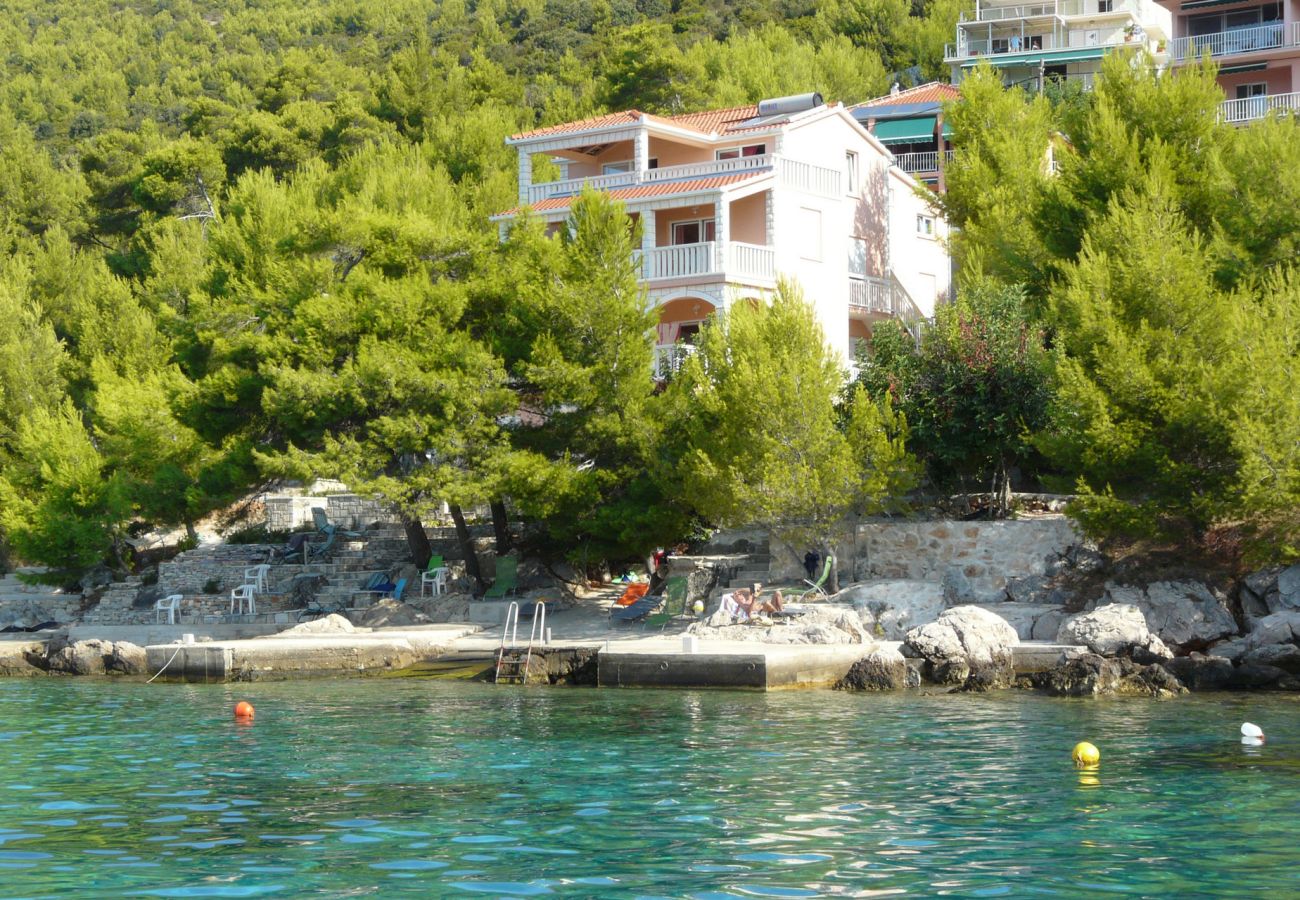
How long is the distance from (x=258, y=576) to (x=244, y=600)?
2.84 feet

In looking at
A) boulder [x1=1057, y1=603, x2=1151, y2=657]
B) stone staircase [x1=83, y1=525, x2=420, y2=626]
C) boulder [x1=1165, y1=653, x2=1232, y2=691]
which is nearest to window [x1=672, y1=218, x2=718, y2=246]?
stone staircase [x1=83, y1=525, x2=420, y2=626]

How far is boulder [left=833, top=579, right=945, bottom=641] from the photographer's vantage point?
2570 centimetres

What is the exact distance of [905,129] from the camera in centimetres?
5625

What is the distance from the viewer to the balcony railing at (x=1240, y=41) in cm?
5344

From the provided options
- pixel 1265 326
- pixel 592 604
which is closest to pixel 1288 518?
pixel 1265 326

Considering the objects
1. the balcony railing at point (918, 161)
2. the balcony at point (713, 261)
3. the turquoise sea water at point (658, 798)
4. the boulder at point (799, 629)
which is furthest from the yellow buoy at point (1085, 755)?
the balcony railing at point (918, 161)

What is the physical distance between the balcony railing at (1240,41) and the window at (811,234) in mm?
20745

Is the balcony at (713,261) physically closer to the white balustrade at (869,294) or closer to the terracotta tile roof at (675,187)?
the terracotta tile roof at (675,187)

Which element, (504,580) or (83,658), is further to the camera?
(504,580)

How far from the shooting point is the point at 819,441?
2681 cm

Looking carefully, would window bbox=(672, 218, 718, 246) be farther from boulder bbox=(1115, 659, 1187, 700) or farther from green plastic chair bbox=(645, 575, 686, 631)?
boulder bbox=(1115, 659, 1187, 700)

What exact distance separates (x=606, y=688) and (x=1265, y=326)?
12.7 metres

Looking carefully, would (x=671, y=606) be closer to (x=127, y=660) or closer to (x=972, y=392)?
(x=972, y=392)

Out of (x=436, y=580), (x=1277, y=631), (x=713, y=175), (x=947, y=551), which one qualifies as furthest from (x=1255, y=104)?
(x=436, y=580)
